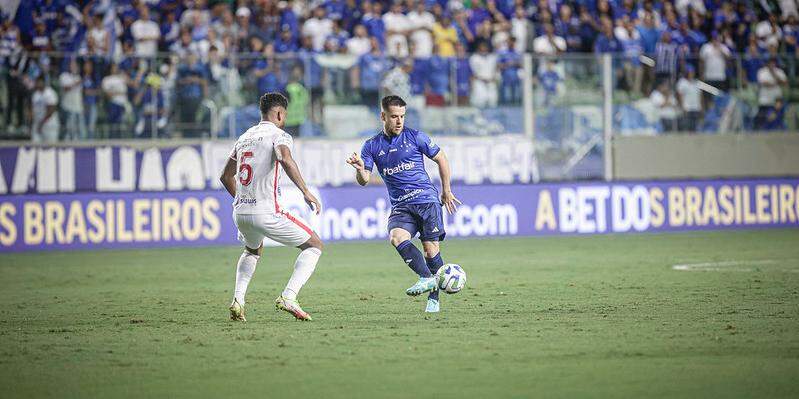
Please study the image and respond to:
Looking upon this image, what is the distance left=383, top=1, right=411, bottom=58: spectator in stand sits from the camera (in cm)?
2351

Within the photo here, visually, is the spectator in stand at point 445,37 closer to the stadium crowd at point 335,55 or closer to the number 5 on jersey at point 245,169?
the stadium crowd at point 335,55

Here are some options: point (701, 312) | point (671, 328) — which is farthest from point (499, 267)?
point (671, 328)

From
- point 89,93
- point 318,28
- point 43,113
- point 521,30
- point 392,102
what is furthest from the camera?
point 521,30

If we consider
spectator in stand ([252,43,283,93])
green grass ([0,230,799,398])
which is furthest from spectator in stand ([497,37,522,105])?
green grass ([0,230,799,398])

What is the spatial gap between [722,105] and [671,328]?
15.7m

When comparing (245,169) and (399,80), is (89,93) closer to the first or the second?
(399,80)

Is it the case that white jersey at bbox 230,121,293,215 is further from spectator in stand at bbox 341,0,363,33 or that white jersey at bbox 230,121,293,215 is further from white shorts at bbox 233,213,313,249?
spectator in stand at bbox 341,0,363,33

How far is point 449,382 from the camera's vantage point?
7.18 m

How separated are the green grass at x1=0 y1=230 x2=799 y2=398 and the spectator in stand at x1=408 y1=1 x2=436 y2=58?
7.44 metres

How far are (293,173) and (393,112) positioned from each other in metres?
1.27

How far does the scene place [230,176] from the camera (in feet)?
34.3

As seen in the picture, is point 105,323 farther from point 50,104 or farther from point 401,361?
point 50,104

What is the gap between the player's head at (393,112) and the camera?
10648 millimetres

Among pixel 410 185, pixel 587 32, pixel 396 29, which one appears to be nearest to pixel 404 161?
pixel 410 185
